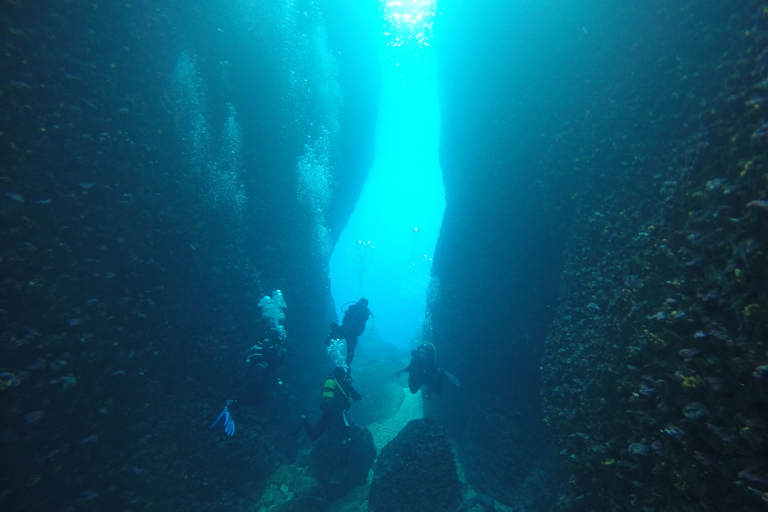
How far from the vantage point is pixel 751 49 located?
3.28 metres

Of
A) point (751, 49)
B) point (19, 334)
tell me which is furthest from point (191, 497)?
point (751, 49)

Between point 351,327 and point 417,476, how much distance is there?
4.09 m

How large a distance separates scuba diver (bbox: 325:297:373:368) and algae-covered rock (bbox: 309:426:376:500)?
201cm

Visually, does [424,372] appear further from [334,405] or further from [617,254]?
[617,254]

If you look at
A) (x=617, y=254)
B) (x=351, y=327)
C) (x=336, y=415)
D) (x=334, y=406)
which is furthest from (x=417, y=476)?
(x=617, y=254)

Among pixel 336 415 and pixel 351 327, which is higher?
pixel 351 327

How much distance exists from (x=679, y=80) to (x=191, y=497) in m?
11.3

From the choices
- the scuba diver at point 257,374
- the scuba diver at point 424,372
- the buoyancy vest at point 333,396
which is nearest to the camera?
the scuba diver at point 257,374

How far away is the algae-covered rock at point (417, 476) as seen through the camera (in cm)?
664

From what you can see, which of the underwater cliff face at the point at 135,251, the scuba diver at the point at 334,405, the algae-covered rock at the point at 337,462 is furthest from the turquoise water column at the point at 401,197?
the algae-covered rock at the point at 337,462

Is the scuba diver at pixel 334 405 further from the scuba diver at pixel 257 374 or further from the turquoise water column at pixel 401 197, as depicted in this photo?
the turquoise water column at pixel 401 197

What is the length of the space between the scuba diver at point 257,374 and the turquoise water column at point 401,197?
1285cm

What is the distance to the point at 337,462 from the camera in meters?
7.73

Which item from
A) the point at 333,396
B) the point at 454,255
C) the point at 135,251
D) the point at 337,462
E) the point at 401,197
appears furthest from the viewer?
the point at 401,197
